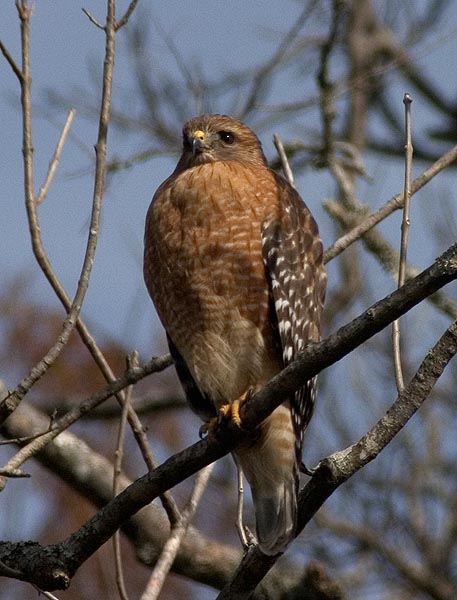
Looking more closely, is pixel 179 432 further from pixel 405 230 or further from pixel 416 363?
pixel 405 230

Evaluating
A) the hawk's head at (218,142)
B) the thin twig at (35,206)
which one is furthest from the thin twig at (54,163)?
the hawk's head at (218,142)

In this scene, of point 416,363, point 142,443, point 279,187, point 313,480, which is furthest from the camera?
point 416,363

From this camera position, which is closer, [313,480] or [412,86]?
[313,480]

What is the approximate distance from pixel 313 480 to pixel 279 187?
6.36 ft

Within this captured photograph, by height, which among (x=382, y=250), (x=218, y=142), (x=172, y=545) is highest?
(x=218, y=142)

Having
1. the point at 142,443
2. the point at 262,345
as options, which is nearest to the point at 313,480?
the point at 142,443

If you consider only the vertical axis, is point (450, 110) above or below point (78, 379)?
above

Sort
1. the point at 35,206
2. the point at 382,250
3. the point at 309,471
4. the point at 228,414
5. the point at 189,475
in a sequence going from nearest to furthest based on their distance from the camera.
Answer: the point at 35,206 < the point at 189,475 < the point at 309,471 < the point at 228,414 < the point at 382,250

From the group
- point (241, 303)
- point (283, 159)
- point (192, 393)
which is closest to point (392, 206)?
point (283, 159)

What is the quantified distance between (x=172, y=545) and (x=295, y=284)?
1.47 metres

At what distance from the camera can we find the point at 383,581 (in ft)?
25.9

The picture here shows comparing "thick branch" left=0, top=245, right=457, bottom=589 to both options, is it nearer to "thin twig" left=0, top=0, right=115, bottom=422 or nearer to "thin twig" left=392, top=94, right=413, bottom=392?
"thin twig" left=392, top=94, right=413, bottom=392

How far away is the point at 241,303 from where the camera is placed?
5020 mm

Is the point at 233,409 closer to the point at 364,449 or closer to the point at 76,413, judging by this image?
the point at 76,413
